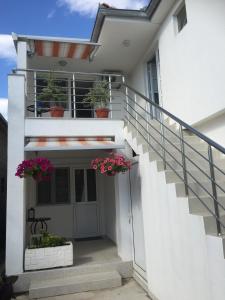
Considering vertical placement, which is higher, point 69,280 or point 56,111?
point 56,111

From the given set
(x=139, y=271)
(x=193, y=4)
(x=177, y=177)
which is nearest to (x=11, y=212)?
(x=139, y=271)

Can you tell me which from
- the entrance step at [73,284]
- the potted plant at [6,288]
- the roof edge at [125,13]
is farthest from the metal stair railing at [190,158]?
the potted plant at [6,288]

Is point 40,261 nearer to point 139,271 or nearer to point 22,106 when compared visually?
point 139,271

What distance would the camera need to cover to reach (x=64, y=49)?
13359 millimetres

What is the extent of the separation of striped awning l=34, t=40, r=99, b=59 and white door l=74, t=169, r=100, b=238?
19.5ft

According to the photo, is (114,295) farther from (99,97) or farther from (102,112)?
(99,97)

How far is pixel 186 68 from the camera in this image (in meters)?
10.0

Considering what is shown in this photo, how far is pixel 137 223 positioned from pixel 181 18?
25.7 ft

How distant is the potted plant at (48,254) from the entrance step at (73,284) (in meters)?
0.46

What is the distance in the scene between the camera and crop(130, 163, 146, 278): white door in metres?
9.20

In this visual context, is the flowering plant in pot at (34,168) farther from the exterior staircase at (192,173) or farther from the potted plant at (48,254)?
the exterior staircase at (192,173)

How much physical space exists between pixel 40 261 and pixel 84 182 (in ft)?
20.9

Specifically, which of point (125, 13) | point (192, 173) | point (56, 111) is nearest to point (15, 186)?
point (56, 111)

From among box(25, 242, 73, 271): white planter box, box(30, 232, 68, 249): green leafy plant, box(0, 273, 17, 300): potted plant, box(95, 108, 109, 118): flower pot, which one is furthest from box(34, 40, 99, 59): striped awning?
box(0, 273, 17, 300): potted plant
